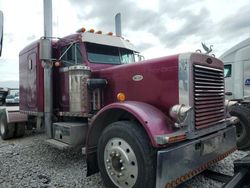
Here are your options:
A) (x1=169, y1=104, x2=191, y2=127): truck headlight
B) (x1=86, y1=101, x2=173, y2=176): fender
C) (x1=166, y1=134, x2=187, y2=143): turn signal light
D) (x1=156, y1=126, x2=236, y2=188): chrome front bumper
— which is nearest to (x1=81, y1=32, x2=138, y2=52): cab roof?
(x1=86, y1=101, x2=173, y2=176): fender

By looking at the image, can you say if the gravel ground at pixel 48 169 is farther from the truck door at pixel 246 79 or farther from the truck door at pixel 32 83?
the truck door at pixel 246 79

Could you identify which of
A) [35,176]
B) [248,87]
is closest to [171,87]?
[35,176]

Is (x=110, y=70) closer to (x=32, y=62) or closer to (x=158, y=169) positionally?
(x=158, y=169)

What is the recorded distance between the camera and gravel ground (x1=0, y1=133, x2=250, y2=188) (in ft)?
13.8

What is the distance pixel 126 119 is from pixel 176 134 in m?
0.97

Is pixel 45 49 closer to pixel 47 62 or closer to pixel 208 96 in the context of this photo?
pixel 47 62

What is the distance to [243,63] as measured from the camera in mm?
7383

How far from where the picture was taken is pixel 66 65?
547 centimetres

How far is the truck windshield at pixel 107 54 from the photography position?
205 inches

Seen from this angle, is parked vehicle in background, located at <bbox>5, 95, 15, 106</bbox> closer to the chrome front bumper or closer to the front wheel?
the front wheel

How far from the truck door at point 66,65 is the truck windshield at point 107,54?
0.22m

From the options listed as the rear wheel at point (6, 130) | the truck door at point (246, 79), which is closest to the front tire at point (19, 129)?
the rear wheel at point (6, 130)

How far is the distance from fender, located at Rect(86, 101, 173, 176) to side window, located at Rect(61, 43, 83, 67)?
5.03 feet

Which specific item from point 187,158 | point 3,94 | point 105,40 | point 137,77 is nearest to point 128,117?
point 137,77
